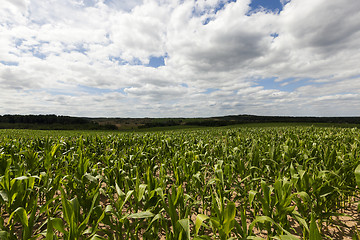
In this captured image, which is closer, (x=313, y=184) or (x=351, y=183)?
(x=313, y=184)

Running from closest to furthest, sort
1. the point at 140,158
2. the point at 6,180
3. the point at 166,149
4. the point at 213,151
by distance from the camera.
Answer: the point at 6,180
the point at 140,158
the point at 213,151
the point at 166,149

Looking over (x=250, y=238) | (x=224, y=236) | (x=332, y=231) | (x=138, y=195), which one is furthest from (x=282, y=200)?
(x=138, y=195)

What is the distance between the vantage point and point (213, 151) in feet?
21.3

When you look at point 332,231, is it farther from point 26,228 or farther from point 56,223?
point 26,228

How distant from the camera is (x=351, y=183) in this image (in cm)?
400

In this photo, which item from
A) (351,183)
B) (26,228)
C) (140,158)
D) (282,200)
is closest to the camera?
(26,228)

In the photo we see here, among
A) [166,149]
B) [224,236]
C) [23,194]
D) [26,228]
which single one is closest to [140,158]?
[166,149]

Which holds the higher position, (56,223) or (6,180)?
(6,180)

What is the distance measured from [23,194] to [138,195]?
197 cm

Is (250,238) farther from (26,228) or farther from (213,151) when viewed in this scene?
(213,151)

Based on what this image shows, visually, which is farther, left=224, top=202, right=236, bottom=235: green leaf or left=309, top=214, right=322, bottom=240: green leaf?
left=224, top=202, right=236, bottom=235: green leaf

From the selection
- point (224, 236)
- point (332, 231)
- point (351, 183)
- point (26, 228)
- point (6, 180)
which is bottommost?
point (332, 231)

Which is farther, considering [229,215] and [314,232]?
[229,215]

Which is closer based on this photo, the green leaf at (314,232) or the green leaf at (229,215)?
the green leaf at (314,232)
